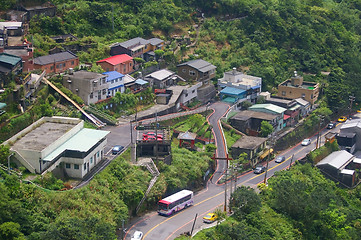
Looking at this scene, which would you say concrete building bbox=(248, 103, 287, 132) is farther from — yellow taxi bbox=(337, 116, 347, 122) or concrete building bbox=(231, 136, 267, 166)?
yellow taxi bbox=(337, 116, 347, 122)

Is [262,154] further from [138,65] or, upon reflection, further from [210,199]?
[138,65]

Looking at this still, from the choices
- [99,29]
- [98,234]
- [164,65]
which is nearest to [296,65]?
[164,65]

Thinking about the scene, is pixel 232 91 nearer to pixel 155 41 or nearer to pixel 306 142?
pixel 306 142

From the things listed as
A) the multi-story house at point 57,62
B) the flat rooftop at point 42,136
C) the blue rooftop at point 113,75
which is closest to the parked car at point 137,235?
the flat rooftop at point 42,136

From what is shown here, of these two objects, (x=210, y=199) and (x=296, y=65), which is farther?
(x=296, y=65)

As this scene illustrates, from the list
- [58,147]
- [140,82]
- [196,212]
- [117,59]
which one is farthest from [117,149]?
[117,59]

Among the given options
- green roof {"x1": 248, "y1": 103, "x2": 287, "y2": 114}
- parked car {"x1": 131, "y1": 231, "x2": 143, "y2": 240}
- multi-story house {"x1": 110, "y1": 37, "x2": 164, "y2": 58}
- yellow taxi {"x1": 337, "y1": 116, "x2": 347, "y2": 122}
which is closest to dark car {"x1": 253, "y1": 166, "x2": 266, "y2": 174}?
green roof {"x1": 248, "y1": 103, "x2": 287, "y2": 114}

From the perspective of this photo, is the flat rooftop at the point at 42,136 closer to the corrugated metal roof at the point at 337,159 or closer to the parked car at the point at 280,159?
the parked car at the point at 280,159
